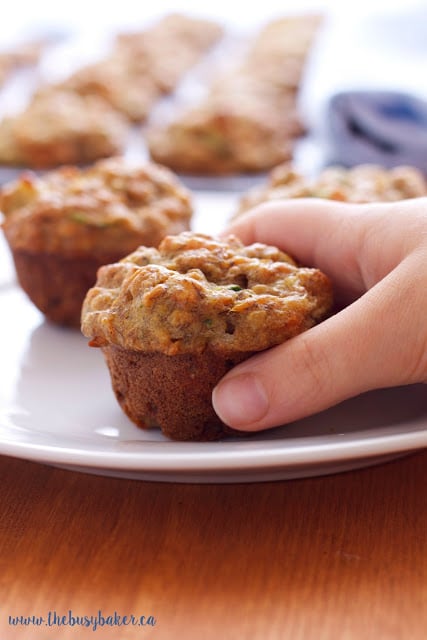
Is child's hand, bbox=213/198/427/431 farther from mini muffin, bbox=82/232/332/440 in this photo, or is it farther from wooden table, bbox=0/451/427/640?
wooden table, bbox=0/451/427/640

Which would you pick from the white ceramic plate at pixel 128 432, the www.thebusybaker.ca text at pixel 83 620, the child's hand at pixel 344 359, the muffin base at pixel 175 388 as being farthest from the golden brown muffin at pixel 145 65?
the www.thebusybaker.ca text at pixel 83 620

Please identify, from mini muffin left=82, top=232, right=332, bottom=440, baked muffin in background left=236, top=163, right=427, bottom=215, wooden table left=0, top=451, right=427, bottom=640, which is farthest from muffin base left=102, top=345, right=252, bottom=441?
baked muffin in background left=236, top=163, right=427, bottom=215

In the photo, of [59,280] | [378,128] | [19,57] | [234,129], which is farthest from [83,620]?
[19,57]

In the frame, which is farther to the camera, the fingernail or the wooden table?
the fingernail

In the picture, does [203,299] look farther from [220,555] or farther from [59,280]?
[59,280]

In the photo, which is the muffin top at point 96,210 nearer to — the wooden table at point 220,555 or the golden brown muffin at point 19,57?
the wooden table at point 220,555

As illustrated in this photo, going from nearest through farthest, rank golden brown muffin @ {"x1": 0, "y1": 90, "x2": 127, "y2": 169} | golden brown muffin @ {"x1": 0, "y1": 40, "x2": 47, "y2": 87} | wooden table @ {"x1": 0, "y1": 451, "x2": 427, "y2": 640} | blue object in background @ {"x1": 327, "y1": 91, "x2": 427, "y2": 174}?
wooden table @ {"x1": 0, "y1": 451, "x2": 427, "y2": 640}
blue object in background @ {"x1": 327, "y1": 91, "x2": 427, "y2": 174}
golden brown muffin @ {"x1": 0, "y1": 90, "x2": 127, "y2": 169}
golden brown muffin @ {"x1": 0, "y1": 40, "x2": 47, "y2": 87}

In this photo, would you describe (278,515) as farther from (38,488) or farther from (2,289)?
(2,289)
